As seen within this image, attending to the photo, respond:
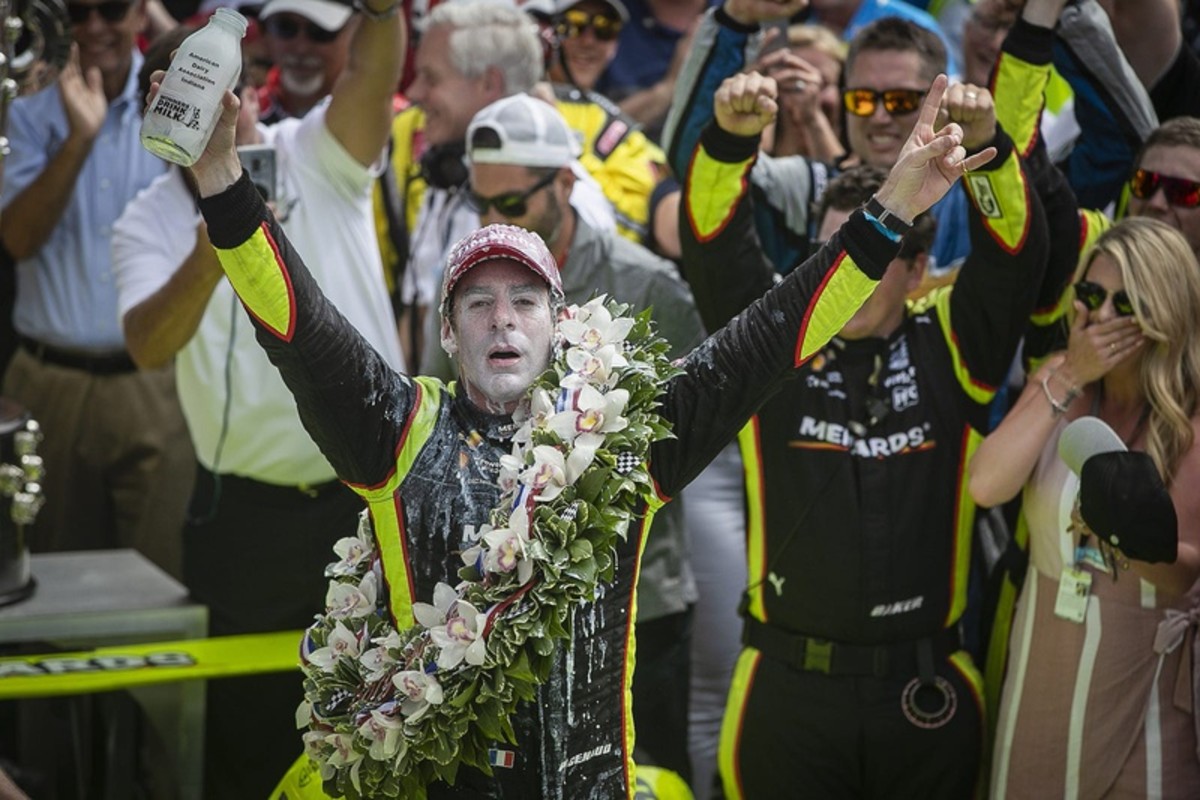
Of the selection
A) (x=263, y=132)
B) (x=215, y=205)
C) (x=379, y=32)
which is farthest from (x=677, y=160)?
(x=215, y=205)

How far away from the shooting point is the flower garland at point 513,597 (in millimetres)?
3215

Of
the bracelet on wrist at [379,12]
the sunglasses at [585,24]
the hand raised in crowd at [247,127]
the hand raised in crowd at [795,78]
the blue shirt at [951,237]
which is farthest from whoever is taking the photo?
the sunglasses at [585,24]

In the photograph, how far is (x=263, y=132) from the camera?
17.0ft

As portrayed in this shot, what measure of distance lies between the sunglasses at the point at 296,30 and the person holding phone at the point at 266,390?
1.05 metres

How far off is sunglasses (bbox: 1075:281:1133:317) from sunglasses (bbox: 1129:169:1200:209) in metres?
0.50

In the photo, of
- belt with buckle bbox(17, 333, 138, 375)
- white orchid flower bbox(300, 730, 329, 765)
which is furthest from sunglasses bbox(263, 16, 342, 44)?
white orchid flower bbox(300, 730, 329, 765)

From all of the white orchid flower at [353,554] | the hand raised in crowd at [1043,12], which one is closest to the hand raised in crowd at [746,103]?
the hand raised in crowd at [1043,12]

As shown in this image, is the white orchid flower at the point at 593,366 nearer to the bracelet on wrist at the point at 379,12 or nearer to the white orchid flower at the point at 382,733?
the white orchid flower at the point at 382,733

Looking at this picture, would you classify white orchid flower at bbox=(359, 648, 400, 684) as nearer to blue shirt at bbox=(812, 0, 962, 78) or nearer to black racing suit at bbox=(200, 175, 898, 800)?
black racing suit at bbox=(200, 175, 898, 800)

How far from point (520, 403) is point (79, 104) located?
10.9ft

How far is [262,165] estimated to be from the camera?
4680mm

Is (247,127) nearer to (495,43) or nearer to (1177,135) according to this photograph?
(495,43)

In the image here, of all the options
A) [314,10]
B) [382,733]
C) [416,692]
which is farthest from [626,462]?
[314,10]

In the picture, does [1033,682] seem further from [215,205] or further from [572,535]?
[215,205]
